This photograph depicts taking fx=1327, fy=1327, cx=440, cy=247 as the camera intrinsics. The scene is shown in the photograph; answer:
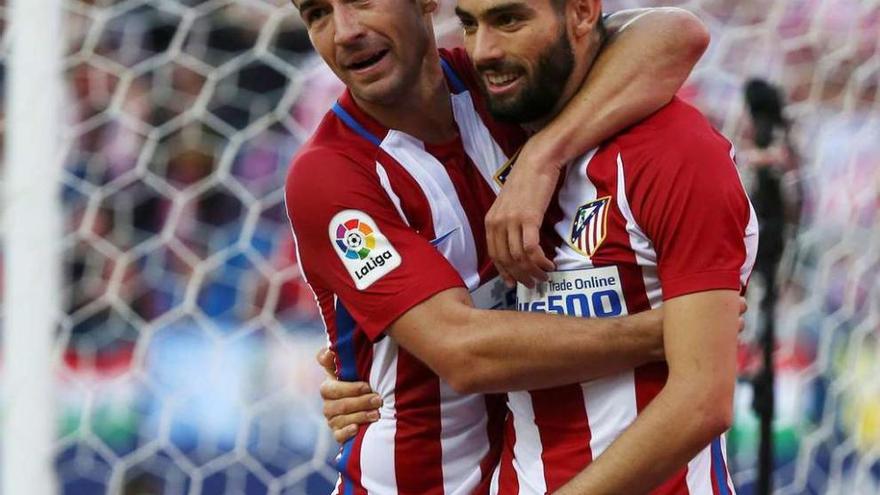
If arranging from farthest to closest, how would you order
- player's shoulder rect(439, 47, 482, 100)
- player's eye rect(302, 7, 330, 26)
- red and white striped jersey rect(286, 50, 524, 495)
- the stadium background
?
the stadium background
player's shoulder rect(439, 47, 482, 100)
player's eye rect(302, 7, 330, 26)
red and white striped jersey rect(286, 50, 524, 495)

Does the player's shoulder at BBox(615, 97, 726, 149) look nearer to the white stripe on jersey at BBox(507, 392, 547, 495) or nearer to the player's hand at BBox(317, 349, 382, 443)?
the white stripe on jersey at BBox(507, 392, 547, 495)

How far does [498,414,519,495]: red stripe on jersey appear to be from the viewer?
1667mm

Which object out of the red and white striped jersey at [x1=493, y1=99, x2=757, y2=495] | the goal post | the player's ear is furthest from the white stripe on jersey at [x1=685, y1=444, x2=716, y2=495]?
the goal post

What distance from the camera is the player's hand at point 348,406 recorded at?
1.82m

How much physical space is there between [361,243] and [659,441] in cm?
45

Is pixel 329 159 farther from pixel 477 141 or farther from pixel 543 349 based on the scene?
pixel 543 349

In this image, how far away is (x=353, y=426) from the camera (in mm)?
1835

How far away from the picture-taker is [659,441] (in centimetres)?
142

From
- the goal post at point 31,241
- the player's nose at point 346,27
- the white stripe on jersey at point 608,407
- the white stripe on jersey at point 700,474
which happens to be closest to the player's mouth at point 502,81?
the player's nose at point 346,27

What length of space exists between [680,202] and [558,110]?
0.25 metres

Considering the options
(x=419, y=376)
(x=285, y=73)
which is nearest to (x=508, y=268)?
(x=419, y=376)

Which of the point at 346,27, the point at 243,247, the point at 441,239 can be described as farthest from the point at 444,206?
the point at 243,247

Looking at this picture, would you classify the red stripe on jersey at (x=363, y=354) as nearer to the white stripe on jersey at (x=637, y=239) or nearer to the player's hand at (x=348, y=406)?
the player's hand at (x=348, y=406)

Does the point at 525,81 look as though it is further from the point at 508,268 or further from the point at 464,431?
the point at 464,431
